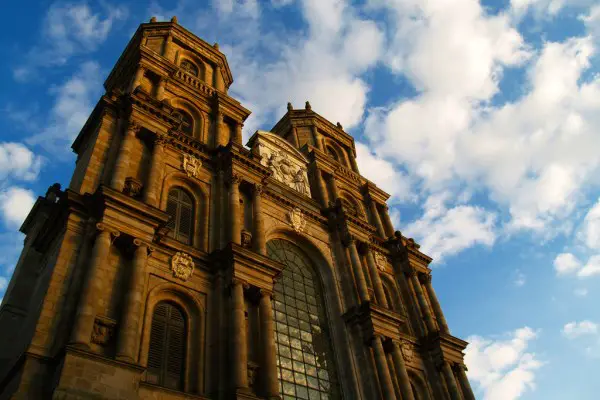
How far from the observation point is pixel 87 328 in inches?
576

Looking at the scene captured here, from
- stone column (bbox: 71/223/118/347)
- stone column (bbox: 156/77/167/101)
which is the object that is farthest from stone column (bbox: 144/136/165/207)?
stone column (bbox: 156/77/167/101)

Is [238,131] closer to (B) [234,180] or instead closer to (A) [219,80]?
(A) [219,80]

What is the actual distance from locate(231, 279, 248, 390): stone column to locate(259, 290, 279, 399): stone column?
83cm

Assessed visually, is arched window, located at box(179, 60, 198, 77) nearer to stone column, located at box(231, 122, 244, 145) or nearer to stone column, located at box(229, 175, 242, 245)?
stone column, located at box(231, 122, 244, 145)

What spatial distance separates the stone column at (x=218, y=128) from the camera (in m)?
28.4

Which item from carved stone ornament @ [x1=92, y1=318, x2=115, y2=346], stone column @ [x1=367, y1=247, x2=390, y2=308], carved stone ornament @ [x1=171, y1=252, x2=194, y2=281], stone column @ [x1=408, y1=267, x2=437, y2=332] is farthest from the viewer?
stone column @ [x1=408, y1=267, x2=437, y2=332]

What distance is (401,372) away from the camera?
24.3 metres

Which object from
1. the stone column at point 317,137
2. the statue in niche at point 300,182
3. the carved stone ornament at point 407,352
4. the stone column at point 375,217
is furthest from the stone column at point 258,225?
the stone column at point 317,137

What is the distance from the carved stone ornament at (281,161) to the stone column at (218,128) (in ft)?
9.99

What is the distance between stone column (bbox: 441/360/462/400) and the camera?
2666cm

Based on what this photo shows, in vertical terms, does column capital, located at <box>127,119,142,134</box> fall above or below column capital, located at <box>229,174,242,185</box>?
above

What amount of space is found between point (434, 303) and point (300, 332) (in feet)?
39.9

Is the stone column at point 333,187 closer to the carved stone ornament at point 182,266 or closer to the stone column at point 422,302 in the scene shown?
the stone column at point 422,302

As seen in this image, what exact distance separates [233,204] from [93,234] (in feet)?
23.9
